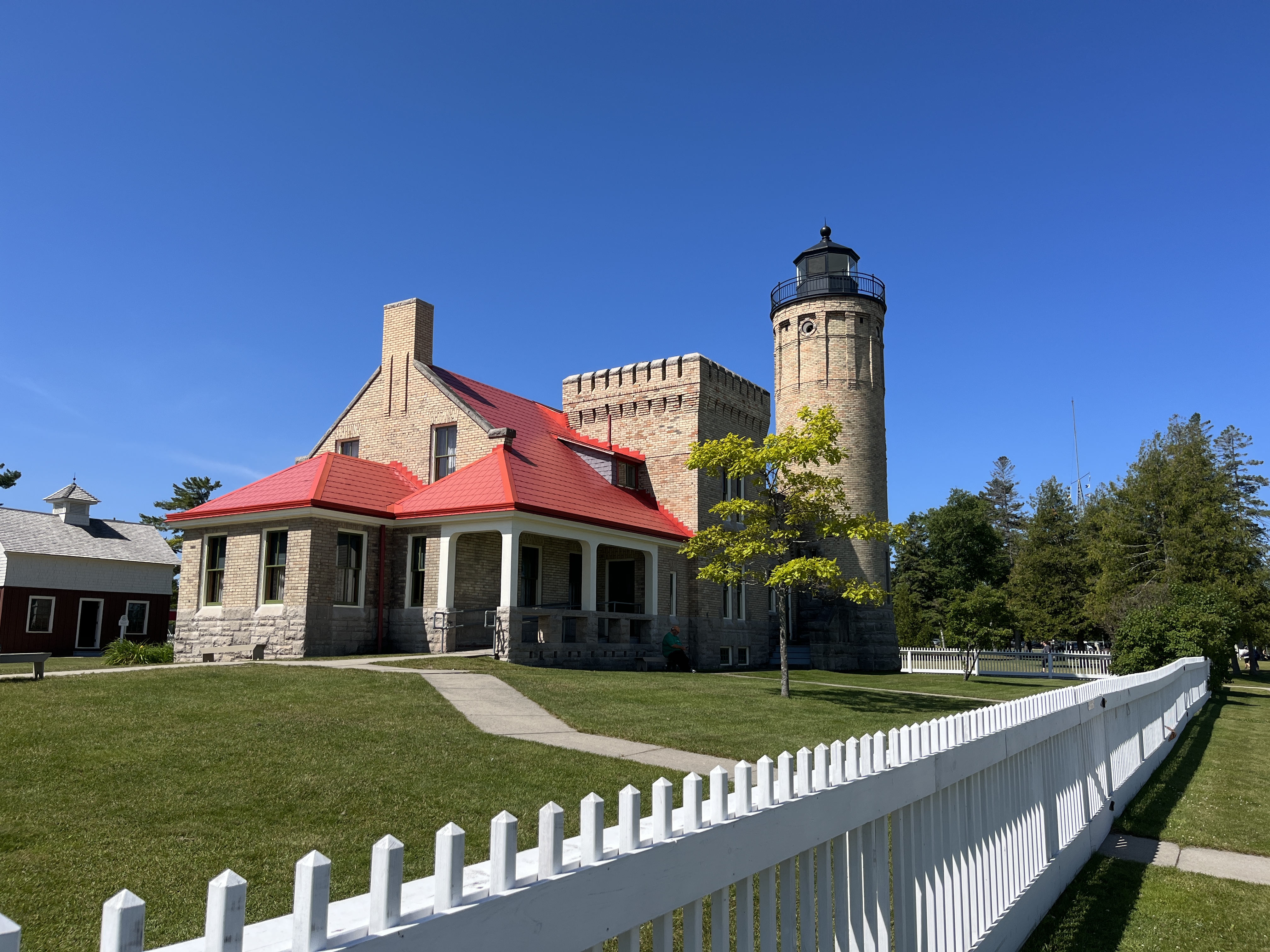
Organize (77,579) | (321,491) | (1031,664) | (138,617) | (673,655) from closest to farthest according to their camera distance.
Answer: (321,491) → (673,655) → (77,579) → (1031,664) → (138,617)

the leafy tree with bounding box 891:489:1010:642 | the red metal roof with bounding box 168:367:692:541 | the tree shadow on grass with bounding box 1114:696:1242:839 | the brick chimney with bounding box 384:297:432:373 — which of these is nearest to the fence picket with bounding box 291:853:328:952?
the tree shadow on grass with bounding box 1114:696:1242:839

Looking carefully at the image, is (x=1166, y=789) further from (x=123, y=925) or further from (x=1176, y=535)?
(x=1176, y=535)

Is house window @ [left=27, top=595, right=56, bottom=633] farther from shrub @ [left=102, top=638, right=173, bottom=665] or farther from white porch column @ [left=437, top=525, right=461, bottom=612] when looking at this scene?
white porch column @ [left=437, top=525, right=461, bottom=612]

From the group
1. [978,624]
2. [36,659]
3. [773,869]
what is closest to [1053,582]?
[978,624]

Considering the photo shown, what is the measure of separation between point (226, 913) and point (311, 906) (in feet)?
0.56

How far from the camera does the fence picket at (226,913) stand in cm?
161

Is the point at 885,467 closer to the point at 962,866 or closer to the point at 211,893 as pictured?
the point at 962,866

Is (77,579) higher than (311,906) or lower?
higher

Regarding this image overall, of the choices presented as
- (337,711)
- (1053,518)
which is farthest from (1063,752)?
(1053,518)

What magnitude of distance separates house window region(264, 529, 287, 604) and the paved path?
1962cm

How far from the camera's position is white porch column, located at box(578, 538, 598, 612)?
949 inches

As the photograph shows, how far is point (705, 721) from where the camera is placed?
12.8 meters

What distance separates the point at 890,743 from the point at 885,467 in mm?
32188

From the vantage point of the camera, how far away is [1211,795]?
31.8 feet
